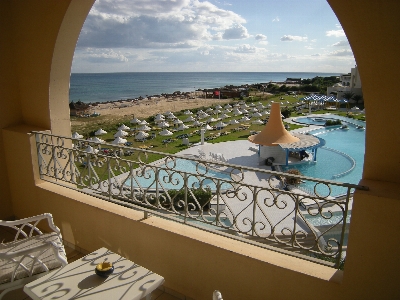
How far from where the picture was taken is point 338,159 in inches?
706

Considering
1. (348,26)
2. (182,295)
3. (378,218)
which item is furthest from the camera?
(182,295)

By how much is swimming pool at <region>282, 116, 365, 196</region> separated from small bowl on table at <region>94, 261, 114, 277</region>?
11889 millimetres

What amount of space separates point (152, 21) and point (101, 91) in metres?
21.7

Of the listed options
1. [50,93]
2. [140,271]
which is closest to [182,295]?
[140,271]

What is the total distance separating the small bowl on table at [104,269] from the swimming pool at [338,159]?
11889 mm

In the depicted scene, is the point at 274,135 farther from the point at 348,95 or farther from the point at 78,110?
the point at 78,110

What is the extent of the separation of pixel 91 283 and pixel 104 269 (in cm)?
11

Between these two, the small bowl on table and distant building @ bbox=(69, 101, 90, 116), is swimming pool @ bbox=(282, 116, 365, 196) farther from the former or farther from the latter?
distant building @ bbox=(69, 101, 90, 116)

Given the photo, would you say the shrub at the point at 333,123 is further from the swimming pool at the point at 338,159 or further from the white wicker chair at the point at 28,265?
the white wicker chair at the point at 28,265

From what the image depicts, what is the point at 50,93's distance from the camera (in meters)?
3.41

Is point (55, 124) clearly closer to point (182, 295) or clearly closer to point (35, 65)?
point (35, 65)

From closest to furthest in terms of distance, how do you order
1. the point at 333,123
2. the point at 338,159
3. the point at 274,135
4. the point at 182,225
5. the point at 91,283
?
the point at 91,283 < the point at 182,225 < the point at 274,135 < the point at 338,159 < the point at 333,123

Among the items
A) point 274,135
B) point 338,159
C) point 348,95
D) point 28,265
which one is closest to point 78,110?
point 274,135

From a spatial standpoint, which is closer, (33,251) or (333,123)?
(33,251)
